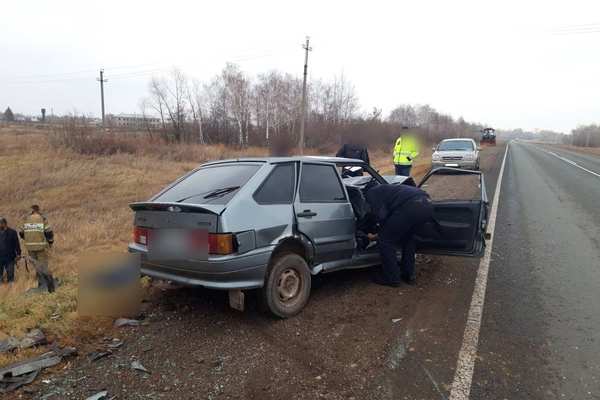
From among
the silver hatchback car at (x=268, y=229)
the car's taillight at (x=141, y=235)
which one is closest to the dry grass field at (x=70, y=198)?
the car's taillight at (x=141, y=235)

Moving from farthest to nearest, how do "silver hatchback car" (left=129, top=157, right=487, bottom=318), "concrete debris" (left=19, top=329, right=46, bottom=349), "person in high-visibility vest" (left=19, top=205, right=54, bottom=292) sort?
1. "person in high-visibility vest" (left=19, top=205, right=54, bottom=292)
2. "silver hatchback car" (left=129, top=157, right=487, bottom=318)
3. "concrete debris" (left=19, top=329, right=46, bottom=349)

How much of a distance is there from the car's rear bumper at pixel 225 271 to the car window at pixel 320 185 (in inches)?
35.0

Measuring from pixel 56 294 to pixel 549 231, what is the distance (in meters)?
7.87

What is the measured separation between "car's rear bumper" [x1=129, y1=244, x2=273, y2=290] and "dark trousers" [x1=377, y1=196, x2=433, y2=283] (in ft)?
5.29

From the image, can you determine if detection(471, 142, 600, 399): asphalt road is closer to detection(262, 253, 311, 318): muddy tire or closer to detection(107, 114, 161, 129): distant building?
detection(262, 253, 311, 318): muddy tire

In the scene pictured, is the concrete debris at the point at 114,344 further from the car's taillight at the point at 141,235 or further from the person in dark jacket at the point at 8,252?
the person in dark jacket at the point at 8,252

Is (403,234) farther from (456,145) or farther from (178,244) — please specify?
(456,145)

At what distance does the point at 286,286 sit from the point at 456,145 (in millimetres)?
15867

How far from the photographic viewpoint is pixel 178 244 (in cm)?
376

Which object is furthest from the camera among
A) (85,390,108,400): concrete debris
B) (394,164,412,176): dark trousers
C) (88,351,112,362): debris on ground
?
(394,164,412,176): dark trousers

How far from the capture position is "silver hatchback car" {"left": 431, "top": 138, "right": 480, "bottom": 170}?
1719 centimetres

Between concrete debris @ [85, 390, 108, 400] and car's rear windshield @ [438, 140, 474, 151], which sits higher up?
car's rear windshield @ [438, 140, 474, 151]

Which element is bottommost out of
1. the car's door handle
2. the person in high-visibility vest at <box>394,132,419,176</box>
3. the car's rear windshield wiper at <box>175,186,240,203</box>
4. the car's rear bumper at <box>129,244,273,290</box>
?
the car's rear bumper at <box>129,244,273,290</box>

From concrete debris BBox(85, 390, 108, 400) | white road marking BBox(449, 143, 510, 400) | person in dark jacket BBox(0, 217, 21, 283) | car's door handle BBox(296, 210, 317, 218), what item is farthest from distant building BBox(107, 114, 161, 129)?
concrete debris BBox(85, 390, 108, 400)
